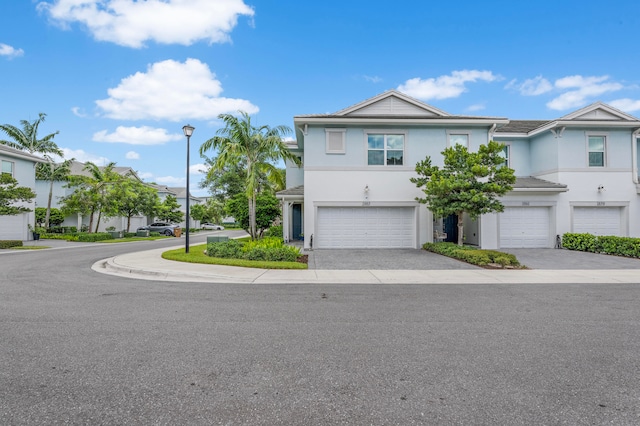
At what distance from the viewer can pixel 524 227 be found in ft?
58.1

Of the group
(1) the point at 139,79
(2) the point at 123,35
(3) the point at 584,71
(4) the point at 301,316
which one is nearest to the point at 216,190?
(1) the point at 139,79

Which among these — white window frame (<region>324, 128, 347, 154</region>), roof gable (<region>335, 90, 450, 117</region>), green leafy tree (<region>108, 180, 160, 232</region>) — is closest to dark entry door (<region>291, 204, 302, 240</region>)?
white window frame (<region>324, 128, 347, 154</region>)

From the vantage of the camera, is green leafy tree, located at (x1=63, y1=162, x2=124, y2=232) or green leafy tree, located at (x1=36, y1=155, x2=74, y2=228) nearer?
green leafy tree, located at (x1=63, y1=162, x2=124, y2=232)

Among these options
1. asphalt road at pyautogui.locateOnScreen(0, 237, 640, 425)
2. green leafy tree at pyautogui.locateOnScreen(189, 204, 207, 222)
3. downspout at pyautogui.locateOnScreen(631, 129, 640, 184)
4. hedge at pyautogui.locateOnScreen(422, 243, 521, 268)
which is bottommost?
asphalt road at pyautogui.locateOnScreen(0, 237, 640, 425)

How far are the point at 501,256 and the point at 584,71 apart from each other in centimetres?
1678

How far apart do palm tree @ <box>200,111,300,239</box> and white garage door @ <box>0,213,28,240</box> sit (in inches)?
739

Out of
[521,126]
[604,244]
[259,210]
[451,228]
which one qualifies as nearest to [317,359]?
[259,210]

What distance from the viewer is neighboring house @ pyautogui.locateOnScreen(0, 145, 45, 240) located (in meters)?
24.0

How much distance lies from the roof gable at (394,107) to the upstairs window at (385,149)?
1375mm

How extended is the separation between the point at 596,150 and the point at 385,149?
459 inches

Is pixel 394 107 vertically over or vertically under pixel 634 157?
over

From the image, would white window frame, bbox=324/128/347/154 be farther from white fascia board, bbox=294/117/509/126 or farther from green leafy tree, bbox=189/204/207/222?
green leafy tree, bbox=189/204/207/222

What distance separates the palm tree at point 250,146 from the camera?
16212 millimetres

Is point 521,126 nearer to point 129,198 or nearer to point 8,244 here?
point 129,198
